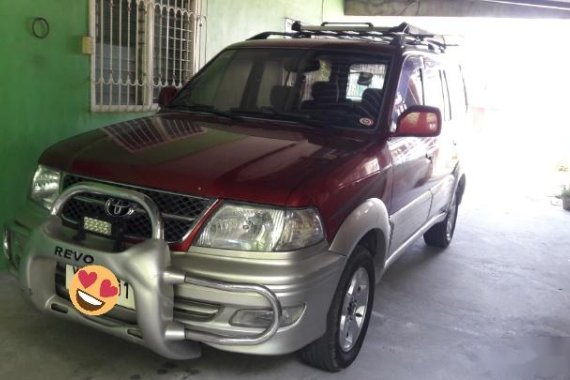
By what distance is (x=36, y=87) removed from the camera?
3.86m

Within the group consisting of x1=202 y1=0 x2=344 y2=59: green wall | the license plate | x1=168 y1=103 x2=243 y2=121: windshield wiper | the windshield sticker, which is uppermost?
x1=202 y1=0 x2=344 y2=59: green wall

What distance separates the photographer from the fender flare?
2.57 meters

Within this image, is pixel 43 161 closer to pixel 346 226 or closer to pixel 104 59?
pixel 346 226

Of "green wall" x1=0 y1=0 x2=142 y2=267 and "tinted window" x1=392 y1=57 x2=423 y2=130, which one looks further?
"green wall" x1=0 y1=0 x2=142 y2=267

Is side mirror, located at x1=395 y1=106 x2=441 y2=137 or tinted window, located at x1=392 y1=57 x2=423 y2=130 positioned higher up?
tinted window, located at x1=392 y1=57 x2=423 y2=130

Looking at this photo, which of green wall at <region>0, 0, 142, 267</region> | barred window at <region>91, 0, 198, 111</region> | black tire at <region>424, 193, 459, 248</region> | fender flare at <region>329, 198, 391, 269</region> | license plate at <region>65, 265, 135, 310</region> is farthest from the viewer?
black tire at <region>424, 193, 459, 248</region>

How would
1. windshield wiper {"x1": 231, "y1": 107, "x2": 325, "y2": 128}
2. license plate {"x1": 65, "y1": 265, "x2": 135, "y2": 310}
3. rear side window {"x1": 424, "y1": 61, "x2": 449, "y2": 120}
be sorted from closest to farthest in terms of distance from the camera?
license plate {"x1": 65, "y1": 265, "x2": 135, "y2": 310}, windshield wiper {"x1": 231, "y1": 107, "x2": 325, "y2": 128}, rear side window {"x1": 424, "y1": 61, "x2": 449, "y2": 120}

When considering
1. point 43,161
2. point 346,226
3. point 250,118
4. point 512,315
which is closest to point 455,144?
point 512,315

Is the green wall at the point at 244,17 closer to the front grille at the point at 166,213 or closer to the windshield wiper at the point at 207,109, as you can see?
the windshield wiper at the point at 207,109

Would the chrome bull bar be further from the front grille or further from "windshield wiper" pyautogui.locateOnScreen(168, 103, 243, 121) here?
"windshield wiper" pyautogui.locateOnScreen(168, 103, 243, 121)

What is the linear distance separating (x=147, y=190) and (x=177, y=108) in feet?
4.19

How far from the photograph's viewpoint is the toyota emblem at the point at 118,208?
2.42 m

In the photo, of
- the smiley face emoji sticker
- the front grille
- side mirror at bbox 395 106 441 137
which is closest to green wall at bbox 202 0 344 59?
side mirror at bbox 395 106 441 137

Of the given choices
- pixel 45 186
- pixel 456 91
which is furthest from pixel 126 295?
pixel 456 91
